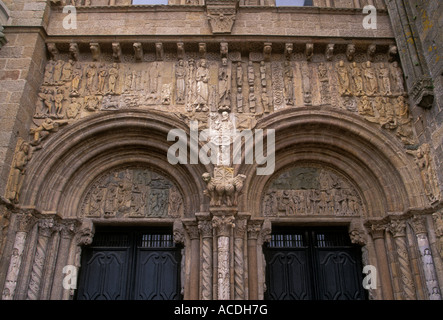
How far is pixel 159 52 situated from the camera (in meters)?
8.48

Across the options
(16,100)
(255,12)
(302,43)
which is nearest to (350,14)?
(302,43)

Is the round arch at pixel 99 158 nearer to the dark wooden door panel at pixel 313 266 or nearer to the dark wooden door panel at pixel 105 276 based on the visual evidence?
the dark wooden door panel at pixel 105 276

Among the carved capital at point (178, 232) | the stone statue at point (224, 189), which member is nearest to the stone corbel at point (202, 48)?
the stone statue at point (224, 189)

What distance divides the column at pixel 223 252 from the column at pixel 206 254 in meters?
0.27

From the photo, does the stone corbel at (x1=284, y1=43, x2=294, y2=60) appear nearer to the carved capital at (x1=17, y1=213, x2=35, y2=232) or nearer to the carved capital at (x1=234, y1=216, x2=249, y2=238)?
the carved capital at (x1=234, y1=216, x2=249, y2=238)

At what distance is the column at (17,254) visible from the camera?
6.62 meters

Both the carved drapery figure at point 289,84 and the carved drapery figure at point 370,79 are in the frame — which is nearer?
the carved drapery figure at point 289,84

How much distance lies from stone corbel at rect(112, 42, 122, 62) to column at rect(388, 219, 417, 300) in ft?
21.6

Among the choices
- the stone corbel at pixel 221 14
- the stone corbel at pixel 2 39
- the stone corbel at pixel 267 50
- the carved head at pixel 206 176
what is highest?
the stone corbel at pixel 221 14

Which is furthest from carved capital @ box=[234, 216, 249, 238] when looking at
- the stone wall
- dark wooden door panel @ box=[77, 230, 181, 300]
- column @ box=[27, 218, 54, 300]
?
the stone wall

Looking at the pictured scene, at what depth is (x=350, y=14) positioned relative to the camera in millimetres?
8898

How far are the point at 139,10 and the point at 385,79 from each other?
5.67 m

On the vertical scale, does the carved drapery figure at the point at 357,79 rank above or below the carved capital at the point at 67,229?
above

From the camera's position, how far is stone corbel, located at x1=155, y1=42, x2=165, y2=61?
838cm
